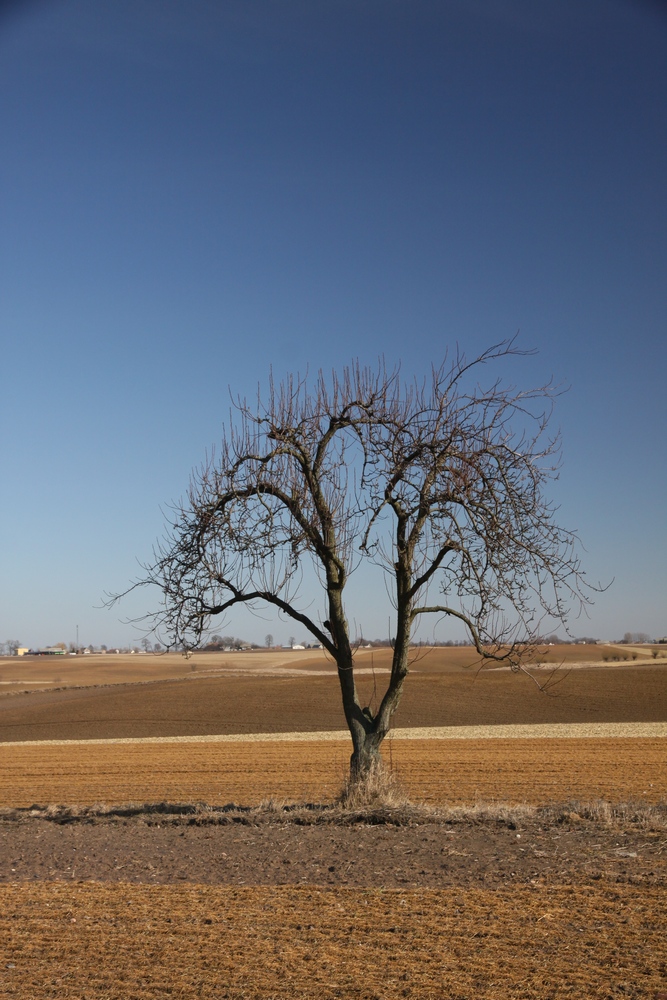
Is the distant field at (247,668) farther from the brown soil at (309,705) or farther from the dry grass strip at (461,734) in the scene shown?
the dry grass strip at (461,734)

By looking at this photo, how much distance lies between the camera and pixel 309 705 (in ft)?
169

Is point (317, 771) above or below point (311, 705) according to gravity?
above

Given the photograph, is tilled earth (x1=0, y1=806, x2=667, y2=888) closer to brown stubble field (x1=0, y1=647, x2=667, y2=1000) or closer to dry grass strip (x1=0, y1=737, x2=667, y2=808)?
brown stubble field (x1=0, y1=647, x2=667, y2=1000)

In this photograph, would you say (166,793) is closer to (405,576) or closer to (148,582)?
(148,582)

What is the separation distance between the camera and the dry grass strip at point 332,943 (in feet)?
19.0

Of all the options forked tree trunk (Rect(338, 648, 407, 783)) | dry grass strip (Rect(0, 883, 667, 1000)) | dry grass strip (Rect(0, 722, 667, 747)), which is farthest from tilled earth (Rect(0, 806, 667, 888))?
dry grass strip (Rect(0, 722, 667, 747))

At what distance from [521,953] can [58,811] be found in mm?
9568

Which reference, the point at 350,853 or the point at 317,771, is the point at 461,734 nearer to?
the point at 317,771

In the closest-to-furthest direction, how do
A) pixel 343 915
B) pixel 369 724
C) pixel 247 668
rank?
pixel 343 915, pixel 369 724, pixel 247 668

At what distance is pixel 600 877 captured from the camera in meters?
8.03

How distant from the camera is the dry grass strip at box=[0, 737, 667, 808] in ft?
63.2

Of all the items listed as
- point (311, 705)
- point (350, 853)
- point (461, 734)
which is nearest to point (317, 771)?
point (461, 734)

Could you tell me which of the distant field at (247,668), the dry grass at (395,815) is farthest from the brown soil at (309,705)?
the dry grass at (395,815)

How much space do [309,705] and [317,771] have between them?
2822 centimetres
